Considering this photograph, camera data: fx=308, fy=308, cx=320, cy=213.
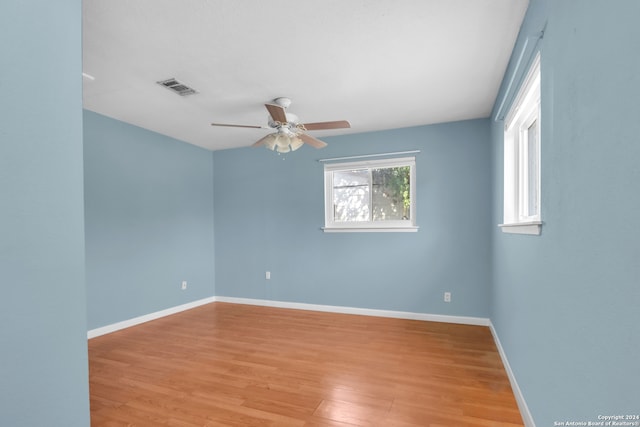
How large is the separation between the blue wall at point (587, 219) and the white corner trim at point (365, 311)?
207 centimetres

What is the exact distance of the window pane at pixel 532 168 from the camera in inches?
83.1

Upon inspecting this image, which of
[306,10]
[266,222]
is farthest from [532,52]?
[266,222]

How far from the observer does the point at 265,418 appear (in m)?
1.88

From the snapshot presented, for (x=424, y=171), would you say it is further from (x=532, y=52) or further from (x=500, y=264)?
(x=532, y=52)

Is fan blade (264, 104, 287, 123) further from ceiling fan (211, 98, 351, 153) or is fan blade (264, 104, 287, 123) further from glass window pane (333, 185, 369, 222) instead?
glass window pane (333, 185, 369, 222)

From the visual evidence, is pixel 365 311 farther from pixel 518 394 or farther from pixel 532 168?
pixel 532 168

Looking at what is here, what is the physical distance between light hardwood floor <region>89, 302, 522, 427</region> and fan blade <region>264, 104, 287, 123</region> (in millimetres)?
2099

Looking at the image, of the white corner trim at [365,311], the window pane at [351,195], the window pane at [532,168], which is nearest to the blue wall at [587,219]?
the window pane at [532,168]

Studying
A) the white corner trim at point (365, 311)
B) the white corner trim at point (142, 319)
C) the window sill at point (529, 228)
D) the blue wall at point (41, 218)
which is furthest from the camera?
the white corner trim at point (365, 311)

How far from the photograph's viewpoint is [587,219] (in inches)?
39.2

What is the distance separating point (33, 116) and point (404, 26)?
194cm

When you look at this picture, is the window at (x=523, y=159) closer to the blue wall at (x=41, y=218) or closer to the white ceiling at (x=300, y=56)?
the white ceiling at (x=300, y=56)

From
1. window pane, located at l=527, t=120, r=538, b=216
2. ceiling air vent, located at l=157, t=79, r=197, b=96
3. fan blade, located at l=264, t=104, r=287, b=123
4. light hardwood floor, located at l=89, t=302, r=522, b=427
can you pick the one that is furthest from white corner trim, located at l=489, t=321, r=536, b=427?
ceiling air vent, located at l=157, t=79, r=197, b=96

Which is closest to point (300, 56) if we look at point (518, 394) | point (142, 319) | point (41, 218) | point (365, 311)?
point (41, 218)
